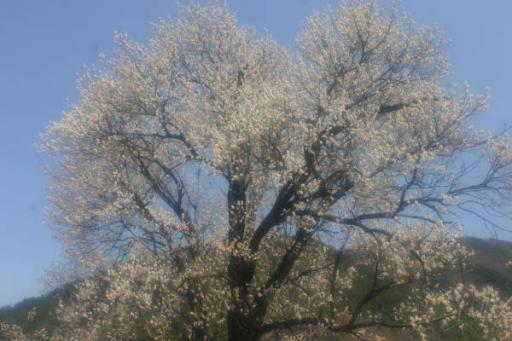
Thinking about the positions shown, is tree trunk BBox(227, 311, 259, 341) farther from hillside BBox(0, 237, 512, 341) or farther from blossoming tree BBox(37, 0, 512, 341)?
hillside BBox(0, 237, 512, 341)

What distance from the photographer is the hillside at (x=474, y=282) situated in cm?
3647

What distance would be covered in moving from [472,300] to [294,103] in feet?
25.9

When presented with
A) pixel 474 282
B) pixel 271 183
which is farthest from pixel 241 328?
pixel 474 282

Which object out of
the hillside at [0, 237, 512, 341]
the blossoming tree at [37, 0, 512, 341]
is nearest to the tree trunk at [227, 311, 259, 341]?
the blossoming tree at [37, 0, 512, 341]

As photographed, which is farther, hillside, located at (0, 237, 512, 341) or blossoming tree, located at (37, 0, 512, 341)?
hillside, located at (0, 237, 512, 341)

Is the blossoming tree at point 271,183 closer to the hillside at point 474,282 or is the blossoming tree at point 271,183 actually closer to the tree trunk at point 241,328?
→ the tree trunk at point 241,328

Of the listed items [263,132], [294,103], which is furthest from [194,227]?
[294,103]

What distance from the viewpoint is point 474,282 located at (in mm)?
36938

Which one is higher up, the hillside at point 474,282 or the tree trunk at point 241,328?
the hillside at point 474,282

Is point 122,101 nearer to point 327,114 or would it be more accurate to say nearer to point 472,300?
point 327,114

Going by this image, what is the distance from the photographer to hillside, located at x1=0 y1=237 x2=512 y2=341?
36466 millimetres

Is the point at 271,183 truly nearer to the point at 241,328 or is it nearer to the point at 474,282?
the point at 241,328

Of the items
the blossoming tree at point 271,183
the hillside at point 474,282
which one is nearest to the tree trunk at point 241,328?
the blossoming tree at point 271,183

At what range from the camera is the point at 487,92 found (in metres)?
17.1
